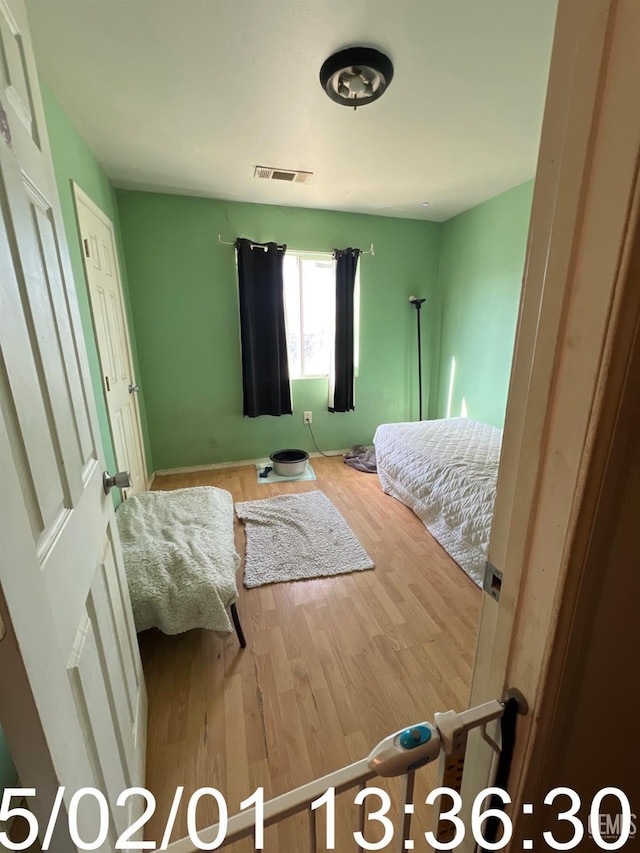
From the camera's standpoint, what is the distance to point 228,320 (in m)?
3.41

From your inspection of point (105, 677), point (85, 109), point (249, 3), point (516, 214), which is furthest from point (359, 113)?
point (105, 677)

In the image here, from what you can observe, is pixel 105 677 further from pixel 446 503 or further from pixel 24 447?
pixel 446 503

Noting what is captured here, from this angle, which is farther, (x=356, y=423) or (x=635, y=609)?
(x=356, y=423)

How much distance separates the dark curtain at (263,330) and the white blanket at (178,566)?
67.7 inches

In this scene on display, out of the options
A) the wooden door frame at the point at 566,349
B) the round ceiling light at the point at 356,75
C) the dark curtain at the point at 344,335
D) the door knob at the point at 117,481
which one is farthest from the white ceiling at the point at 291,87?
the door knob at the point at 117,481

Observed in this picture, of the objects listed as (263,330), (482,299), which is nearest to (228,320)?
(263,330)

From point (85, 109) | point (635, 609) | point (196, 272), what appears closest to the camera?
point (635, 609)

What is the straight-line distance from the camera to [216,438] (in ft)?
12.0

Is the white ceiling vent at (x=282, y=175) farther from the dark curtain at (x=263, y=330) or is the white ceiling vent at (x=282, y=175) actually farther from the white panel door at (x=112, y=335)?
the white panel door at (x=112, y=335)

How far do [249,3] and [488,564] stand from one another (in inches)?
78.3

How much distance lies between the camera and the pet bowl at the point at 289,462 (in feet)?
11.3

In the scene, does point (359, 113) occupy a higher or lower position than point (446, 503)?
higher

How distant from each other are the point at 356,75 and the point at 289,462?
8.84 ft

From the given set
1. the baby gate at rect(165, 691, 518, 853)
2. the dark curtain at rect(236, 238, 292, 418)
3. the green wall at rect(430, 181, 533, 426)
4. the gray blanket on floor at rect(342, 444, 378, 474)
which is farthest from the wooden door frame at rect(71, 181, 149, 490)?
the green wall at rect(430, 181, 533, 426)
